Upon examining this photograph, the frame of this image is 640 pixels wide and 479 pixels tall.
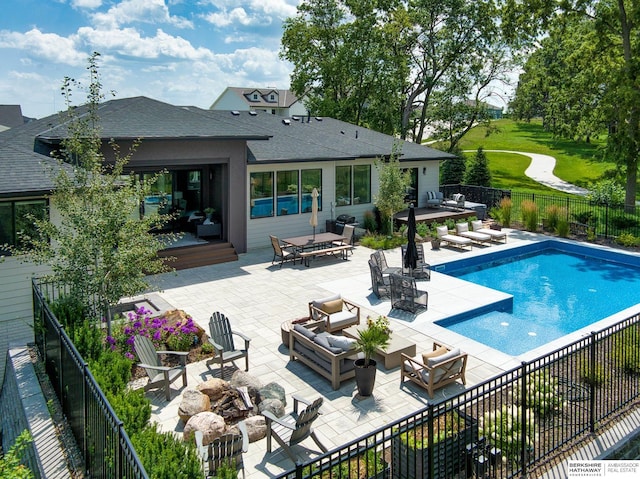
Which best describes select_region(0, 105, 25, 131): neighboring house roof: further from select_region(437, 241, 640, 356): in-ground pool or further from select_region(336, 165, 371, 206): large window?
select_region(437, 241, 640, 356): in-ground pool

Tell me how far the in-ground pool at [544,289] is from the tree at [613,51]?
13.7ft

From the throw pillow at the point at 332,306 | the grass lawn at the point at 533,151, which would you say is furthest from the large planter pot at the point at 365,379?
the grass lawn at the point at 533,151

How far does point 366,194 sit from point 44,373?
15778 mm

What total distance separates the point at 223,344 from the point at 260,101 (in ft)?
225

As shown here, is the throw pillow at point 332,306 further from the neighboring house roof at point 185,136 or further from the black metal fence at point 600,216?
the black metal fence at point 600,216

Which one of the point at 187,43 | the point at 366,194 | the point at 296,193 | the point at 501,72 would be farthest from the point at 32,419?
the point at 501,72

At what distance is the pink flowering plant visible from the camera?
10180 millimetres

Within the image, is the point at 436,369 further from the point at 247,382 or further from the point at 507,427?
the point at 247,382

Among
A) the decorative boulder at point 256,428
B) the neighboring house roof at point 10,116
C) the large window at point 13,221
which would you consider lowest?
the decorative boulder at point 256,428

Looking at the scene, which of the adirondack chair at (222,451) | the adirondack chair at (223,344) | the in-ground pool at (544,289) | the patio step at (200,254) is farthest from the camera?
the patio step at (200,254)

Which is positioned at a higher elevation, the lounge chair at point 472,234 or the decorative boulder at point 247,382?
the lounge chair at point 472,234

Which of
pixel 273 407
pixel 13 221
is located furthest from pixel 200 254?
pixel 273 407

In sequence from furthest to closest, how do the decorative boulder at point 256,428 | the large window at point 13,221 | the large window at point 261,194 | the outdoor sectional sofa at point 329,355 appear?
1. the large window at point 261,194
2. the large window at point 13,221
3. the outdoor sectional sofa at point 329,355
4. the decorative boulder at point 256,428

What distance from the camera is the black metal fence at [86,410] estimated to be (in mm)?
5500
